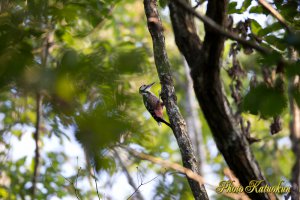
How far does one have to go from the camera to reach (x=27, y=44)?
1315mm

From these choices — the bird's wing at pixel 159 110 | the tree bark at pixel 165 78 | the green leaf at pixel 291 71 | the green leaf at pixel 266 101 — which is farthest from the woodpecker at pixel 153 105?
the green leaf at pixel 291 71

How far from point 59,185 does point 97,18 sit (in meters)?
3.28

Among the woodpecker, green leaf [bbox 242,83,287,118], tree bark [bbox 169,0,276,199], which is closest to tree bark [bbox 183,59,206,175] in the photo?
the woodpecker

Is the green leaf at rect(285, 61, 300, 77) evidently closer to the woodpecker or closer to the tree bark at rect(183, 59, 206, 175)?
Answer: the woodpecker

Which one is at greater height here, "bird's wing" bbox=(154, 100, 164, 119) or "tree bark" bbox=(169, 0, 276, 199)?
"bird's wing" bbox=(154, 100, 164, 119)

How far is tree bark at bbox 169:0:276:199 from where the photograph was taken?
80.9 inches

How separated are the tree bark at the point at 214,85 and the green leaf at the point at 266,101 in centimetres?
32

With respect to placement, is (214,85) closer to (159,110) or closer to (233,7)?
(233,7)

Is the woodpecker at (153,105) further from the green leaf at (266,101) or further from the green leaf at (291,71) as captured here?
the green leaf at (291,71)

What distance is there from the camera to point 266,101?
5.57ft

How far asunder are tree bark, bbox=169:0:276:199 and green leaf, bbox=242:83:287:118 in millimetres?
324

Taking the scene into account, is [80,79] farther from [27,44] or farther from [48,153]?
[48,153]

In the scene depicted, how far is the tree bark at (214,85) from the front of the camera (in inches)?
80.9

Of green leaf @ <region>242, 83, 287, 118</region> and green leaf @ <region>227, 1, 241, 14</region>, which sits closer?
green leaf @ <region>242, 83, 287, 118</region>
